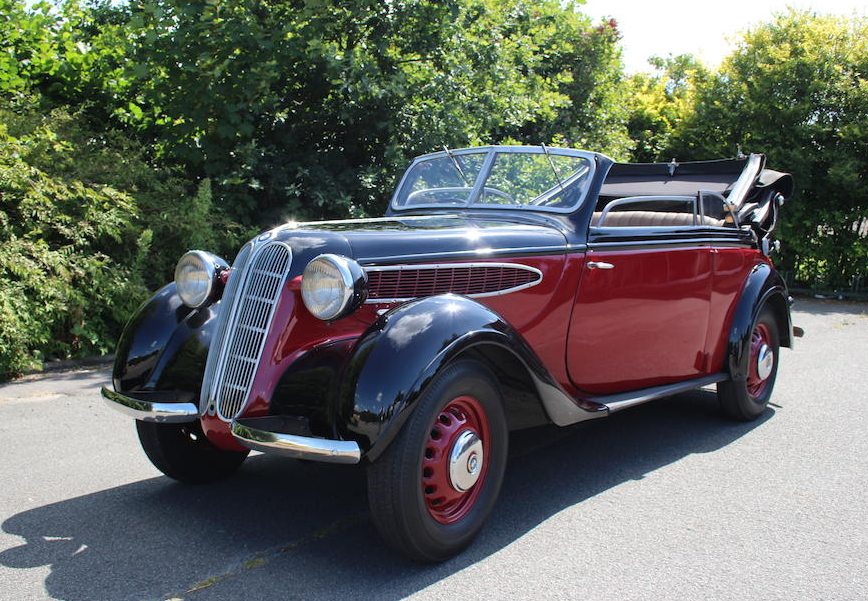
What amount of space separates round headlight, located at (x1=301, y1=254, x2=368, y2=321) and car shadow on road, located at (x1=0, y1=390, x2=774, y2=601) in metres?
0.96

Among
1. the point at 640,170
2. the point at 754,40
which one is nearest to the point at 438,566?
the point at 640,170

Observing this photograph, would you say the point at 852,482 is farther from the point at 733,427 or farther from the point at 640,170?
the point at 640,170

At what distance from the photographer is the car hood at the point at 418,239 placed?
3.06 metres

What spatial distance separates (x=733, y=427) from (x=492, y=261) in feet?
7.99

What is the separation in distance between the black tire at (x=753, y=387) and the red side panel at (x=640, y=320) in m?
0.31

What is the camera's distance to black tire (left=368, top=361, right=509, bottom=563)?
2658 mm

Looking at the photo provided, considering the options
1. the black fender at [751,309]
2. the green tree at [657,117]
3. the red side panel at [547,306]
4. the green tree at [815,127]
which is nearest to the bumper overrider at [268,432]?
the red side panel at [547,306]

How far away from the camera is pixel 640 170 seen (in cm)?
668

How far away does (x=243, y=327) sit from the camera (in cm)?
301

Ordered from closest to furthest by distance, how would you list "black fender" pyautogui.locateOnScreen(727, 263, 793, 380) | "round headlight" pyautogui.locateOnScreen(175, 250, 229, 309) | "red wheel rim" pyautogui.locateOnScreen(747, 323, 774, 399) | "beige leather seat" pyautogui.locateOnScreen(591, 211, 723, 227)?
"round headlight" pyautogui.locateOnScreen(175, 250, 229, 309) → "black fender" pyautogui.locateOnScreen(727, 263, 793, 380) → "beige leather seat" pyautogui.locateOnScreen(591, 211, 723, 227) → "red wheel rim" pyautogui.locateOnScreen(747, 323, 774, 399)

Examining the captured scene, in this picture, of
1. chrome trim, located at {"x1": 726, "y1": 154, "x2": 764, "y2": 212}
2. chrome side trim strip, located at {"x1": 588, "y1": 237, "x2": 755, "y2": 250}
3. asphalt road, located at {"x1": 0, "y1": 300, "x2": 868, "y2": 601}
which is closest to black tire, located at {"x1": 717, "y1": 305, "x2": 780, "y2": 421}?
asphalt road, located at {"x1": 0, "y1": 300, "x2": 868, "y2": 601}

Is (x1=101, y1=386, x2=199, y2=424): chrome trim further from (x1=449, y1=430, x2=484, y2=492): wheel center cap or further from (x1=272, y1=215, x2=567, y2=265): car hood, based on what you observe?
(x1=449, y1=430, x2=484, y2=492): wheel center cap

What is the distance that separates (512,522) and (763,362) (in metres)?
2.69

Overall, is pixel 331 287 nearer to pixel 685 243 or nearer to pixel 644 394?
pixel 644 394
